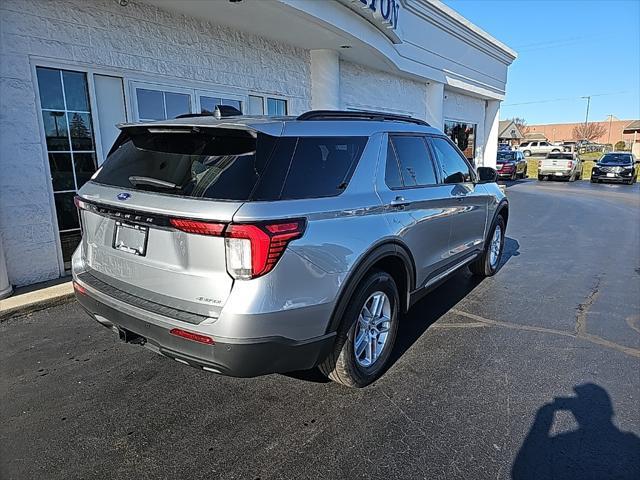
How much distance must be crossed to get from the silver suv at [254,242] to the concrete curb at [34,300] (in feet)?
6.69

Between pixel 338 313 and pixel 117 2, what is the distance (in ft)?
17.6

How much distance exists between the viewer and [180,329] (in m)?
2.36

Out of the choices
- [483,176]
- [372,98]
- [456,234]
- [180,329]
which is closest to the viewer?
[180,329]

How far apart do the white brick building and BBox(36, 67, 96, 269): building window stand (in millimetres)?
13

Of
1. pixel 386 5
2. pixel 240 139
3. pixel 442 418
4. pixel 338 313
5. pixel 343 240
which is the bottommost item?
pixel 442 418

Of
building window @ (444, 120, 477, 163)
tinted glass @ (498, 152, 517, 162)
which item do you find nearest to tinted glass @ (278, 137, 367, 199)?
building window @ (444, 120, 477, 163)

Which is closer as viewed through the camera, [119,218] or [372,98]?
[119,218]

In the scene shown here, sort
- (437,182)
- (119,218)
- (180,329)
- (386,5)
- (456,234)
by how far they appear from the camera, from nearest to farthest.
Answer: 1. (180,329)
2. (119,218)
3. (437,182)
4. (456,234)
5. (386,5)

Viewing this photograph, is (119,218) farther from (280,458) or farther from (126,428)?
(280,458)

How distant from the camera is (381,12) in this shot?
8438 mm

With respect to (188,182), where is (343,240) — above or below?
below

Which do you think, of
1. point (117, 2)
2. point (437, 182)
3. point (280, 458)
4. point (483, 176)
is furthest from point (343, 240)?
point (117, 2)

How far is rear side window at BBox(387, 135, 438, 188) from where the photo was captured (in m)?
3.56

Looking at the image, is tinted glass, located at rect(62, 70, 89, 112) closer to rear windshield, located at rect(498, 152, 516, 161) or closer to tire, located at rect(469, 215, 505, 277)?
tire, located at rect(469, 215, 505, 277)
